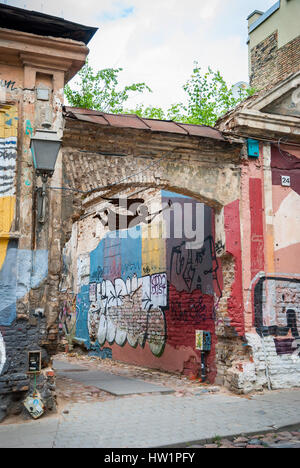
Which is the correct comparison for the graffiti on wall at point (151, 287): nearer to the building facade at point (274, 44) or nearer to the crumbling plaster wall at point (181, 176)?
the crumbling plaster wall at point (181, 176)

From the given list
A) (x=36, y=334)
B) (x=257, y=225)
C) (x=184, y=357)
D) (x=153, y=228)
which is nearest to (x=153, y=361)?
(x=184, y=357)

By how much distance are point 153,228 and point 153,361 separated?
10.6ft

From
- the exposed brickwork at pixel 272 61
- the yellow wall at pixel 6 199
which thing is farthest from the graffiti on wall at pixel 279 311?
the exposed brickwork at pixel 272 61

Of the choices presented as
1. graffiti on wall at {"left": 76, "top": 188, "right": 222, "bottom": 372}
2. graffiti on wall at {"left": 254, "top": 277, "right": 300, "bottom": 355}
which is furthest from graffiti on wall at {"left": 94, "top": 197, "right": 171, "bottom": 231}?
graffiti on wall at {"left": 254, "top": 277, "right": 300, "bottom": 355}

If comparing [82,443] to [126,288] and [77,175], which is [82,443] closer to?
[77,175]

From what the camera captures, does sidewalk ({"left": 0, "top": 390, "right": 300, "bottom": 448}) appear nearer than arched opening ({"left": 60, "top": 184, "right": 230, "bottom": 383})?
Yes

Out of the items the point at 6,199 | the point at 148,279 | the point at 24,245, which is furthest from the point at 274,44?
the point at 24,245

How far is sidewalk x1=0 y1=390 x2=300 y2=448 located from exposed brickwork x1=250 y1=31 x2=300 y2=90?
38.6 ft

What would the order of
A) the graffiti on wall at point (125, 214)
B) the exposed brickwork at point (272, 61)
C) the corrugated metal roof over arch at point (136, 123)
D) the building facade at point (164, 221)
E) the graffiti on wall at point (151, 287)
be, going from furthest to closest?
the exposed brickwork at point (272, 61), the graffiti on wall at point (125, 214), the graffiti on wall at point (151, 287), the corrugated metal roof over arch at point (136, 123), the building facade at point (164, 221)

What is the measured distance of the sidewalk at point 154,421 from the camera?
16.6ft

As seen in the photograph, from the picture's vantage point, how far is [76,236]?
16859 mm

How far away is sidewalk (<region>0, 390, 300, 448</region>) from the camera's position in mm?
5059

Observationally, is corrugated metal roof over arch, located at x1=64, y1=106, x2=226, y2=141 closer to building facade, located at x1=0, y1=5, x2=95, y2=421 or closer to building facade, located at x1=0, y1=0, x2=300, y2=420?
building facade, located at x1=0, y1=0, x2=300, y2=420

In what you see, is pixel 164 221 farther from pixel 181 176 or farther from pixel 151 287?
pixel 181 176
